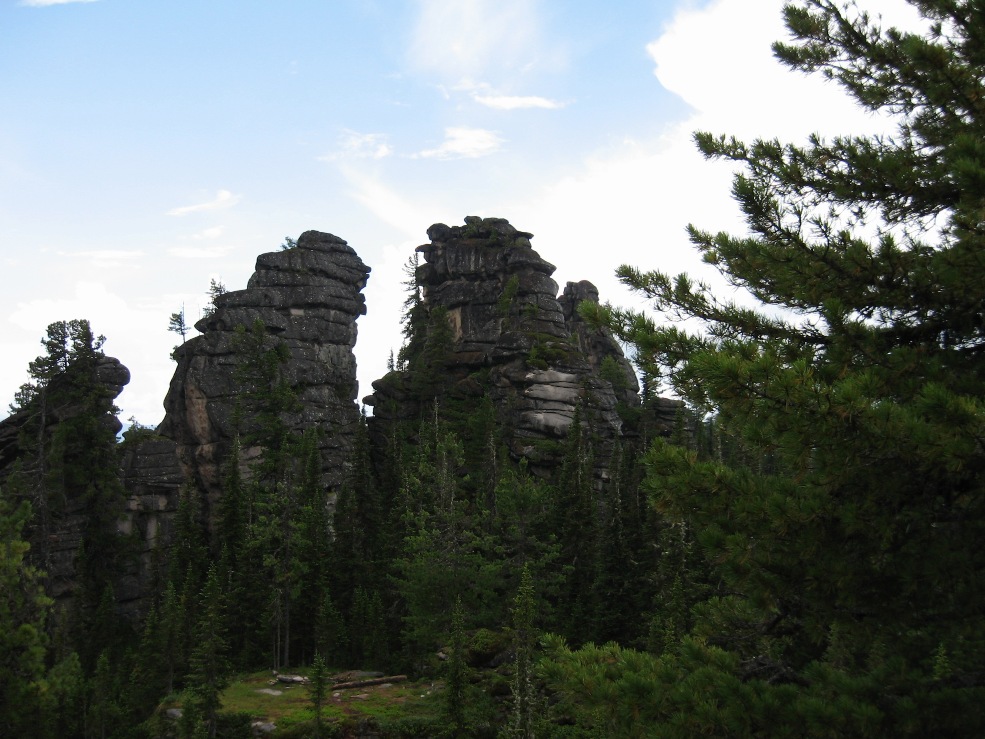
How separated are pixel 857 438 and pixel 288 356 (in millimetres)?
55661

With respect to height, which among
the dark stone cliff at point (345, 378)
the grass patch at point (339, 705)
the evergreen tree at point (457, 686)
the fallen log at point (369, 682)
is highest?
the dark stone cliff at point (345, 378)

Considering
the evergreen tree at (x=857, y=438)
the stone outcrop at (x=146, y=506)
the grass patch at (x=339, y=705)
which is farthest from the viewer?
the stone outcrop at (x=146, y=506)

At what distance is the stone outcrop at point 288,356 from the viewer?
198ft

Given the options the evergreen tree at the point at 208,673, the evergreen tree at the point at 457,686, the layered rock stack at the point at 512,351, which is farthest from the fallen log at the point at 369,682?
the layered rock stack at the point at 512,351

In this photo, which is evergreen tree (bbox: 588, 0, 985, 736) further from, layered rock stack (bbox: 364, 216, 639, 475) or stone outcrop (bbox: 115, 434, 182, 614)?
stone outcrop (bbox: 115, 434, 182, 614)

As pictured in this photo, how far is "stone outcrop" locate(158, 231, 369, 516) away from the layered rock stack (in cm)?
501

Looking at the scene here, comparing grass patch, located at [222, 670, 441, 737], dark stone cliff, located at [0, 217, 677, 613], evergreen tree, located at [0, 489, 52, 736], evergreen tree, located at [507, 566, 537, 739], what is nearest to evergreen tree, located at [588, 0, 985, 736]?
evergreen tree, located at [507, 566, 537, 739]

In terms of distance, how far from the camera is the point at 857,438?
6.41 metres

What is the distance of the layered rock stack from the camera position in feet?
198

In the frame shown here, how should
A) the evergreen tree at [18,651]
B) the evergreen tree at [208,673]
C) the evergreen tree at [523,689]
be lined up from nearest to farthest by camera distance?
the evergreen tree at [523,689] → the evergreen tree at [18,651] → the evergreen tree at [208,673]

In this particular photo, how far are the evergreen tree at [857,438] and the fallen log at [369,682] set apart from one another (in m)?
29.3

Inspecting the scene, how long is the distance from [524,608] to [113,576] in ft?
134

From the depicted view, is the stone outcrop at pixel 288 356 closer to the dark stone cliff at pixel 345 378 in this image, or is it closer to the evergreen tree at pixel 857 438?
the dark stone cliff at pixel 345 378

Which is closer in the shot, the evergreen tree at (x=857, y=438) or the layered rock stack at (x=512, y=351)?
the evergreen tree at (x=857, y=438)
